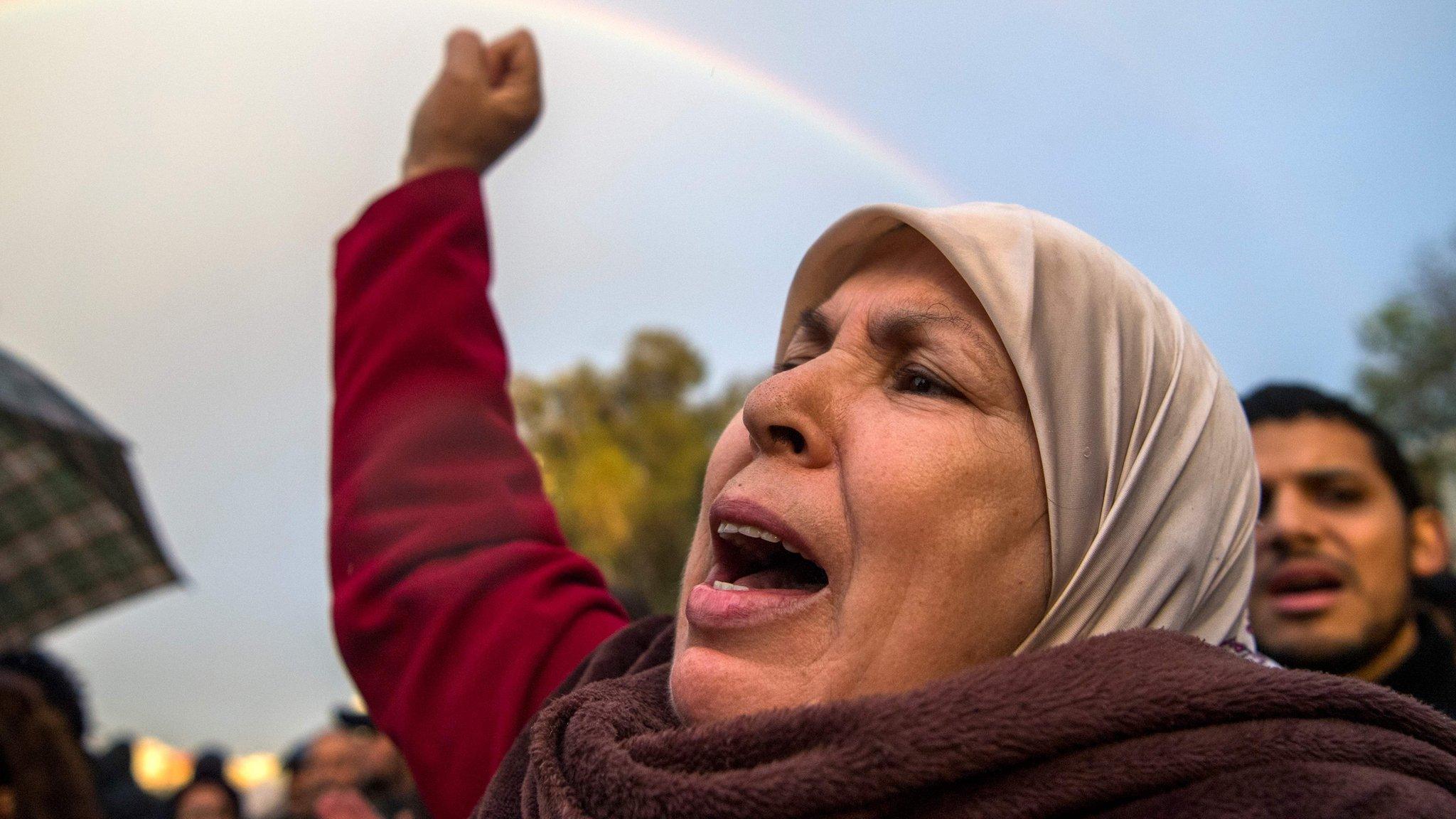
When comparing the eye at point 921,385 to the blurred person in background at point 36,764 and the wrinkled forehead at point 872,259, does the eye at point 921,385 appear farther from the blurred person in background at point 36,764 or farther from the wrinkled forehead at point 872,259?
the blurred person in background at point 36,764

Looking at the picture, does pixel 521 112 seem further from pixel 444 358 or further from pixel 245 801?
pixel 245 801

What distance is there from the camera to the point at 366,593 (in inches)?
72.8

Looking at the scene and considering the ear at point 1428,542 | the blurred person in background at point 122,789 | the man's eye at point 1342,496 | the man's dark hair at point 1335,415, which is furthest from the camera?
the blurred person in background at point 122,789

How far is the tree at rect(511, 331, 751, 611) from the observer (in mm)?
26875

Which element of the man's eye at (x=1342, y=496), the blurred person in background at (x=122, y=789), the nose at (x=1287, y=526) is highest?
the man's eye at (x=1342, y=496)

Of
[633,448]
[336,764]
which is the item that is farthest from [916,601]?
[633,448]

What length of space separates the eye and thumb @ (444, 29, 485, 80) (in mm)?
1213

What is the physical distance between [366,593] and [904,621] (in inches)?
40.6

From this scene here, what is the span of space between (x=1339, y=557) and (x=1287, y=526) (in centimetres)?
14

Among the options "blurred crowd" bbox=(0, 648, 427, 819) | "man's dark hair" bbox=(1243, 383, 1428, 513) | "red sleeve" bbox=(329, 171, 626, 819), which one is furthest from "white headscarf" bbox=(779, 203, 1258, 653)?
"blurred crowd" bbox=(0, 648, 427, 819)

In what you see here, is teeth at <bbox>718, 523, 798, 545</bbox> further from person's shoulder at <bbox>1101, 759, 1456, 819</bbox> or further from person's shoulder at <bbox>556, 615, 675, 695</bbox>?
person's shoulder at <bbox>1101, 759, 1456, 819</bbox>

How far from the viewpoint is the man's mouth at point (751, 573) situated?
1274mm

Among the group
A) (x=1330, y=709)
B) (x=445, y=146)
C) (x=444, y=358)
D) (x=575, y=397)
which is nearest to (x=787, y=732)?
(x=1330, y=709)

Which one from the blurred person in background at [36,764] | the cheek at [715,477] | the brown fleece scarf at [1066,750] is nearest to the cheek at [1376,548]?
the brown fleece scarf at [1066,750]
